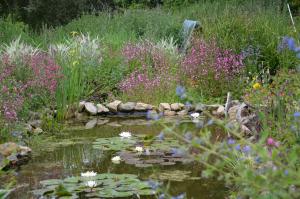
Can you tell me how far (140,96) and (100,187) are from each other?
4.53 m

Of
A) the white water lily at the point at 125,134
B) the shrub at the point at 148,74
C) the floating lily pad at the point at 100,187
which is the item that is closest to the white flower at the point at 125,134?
the white water lily at the point at 125,134

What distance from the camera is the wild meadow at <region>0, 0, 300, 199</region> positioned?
4785mm

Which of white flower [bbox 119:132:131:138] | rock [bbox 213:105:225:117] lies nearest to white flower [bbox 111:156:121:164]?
white flower [bbox 119:132:131:138]

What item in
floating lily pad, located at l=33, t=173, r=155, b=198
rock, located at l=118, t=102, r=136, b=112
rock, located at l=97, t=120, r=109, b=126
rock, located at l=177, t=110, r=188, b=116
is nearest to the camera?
floating lily pad, located at l=33, t=173, r=155, b=198

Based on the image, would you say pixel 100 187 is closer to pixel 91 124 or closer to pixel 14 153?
pixel 14 153

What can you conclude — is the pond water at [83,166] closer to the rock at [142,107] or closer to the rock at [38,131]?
the rock at [38,131]

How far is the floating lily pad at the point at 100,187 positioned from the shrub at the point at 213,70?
4.24 metres

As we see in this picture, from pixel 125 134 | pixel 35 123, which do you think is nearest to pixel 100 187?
pixel 125 134

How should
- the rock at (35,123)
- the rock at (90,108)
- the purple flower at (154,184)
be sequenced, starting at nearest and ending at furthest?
the purple flower at (154,184) < the rock at (35,123) < the rock at (90,108)

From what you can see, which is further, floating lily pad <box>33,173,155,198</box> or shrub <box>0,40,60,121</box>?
shrub <box>0,40,60,121</box>

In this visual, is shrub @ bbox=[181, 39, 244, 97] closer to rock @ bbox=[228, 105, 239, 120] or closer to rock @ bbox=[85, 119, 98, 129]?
rock @ bbox=[228, 105, 239, 120]

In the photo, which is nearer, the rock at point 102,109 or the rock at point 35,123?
the rock at point 35,123

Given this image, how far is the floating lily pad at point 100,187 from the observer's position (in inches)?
175

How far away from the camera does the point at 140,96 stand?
9133 mm
